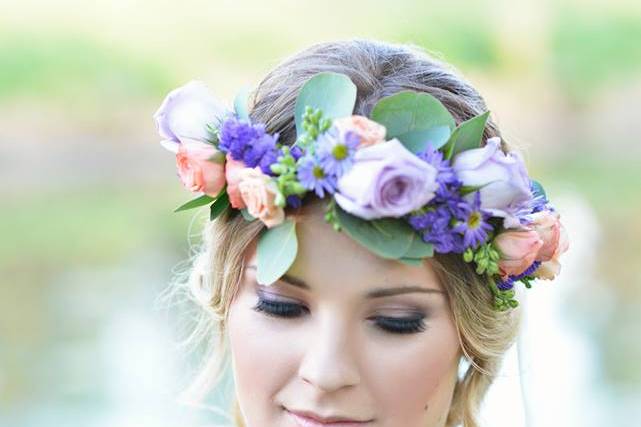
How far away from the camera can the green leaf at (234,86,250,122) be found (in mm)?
2414

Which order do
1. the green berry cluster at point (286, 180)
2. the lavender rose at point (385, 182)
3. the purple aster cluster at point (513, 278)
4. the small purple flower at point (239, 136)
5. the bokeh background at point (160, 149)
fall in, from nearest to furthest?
1. the lavender rose at point (385, 182)
2. the green berry cluster at point (286, 180)
3. the small purple flower at point (239, 136)
4. the purple aster cluster at point (513, 278)
5. the bokeh background at point (160, 149)

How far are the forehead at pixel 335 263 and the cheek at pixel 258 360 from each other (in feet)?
0.48

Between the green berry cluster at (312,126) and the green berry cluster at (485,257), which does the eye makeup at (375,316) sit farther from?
the green berry cluster at (312,126)

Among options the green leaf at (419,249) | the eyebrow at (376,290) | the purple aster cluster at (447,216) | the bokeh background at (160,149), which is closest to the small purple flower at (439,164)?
the purple aster cluster at (447,216)

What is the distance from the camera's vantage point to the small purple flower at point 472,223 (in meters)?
2.29

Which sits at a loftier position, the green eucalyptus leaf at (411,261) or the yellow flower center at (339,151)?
the yellow flower center at (339,151)

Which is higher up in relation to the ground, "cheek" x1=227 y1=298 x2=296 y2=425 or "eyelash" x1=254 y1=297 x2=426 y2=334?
"eyelash" x1=254 y1=297 x2=426 y2=334

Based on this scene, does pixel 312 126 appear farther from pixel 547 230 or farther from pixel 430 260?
pixel 547 230

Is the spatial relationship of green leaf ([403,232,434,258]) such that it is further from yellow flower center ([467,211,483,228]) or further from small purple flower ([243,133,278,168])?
small purple flower ([243,133,278,168])

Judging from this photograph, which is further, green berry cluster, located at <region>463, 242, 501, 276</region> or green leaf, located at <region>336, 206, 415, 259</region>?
green berry cluster, located at <region>463, 242, 501, 276</region>

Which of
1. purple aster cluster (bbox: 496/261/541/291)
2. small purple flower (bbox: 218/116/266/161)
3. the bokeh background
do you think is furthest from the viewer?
the bokeh background

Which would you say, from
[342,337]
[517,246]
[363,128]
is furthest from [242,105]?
[517,246]

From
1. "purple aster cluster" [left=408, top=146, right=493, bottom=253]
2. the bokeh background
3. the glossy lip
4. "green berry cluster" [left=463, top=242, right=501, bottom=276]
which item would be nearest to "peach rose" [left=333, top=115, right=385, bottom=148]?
"purple aster cluster" [left=408, top=146, right=493, bottom=253]

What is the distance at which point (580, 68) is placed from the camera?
35.1ft
